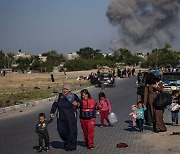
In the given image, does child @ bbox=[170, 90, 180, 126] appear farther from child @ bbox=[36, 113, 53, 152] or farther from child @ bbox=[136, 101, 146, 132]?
child @ bbox=[36, 113, 53, 152]

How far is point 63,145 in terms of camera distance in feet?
30.7

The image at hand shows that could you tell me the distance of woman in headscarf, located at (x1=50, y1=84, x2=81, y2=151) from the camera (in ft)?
28.0

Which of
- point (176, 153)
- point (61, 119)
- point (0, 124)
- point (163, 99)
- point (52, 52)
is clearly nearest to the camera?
point (176, 153)

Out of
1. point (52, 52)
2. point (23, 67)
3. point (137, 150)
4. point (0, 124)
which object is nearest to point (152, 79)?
point (137, 150)

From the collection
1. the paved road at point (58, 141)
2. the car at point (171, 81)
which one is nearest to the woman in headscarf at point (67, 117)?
the paved road at point (58, 141)

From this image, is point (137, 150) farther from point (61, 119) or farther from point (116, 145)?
point (61, 119)

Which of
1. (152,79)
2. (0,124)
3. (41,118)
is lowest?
(0,124)

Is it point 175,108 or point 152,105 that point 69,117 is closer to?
point 152,105

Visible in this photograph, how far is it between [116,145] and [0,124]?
19.6 ft

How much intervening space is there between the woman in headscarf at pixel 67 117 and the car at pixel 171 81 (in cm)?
1517

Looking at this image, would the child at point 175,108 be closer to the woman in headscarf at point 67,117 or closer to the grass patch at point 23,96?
the woman in headscarf at point 67,117

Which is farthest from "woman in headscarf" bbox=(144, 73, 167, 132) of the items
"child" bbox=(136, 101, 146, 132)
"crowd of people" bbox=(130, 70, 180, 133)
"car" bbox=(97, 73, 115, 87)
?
"car" bbox=(97, 73, 115, 87)

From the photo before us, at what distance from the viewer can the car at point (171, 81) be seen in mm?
23402

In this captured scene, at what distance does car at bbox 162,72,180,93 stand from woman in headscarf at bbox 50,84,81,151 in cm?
1517
